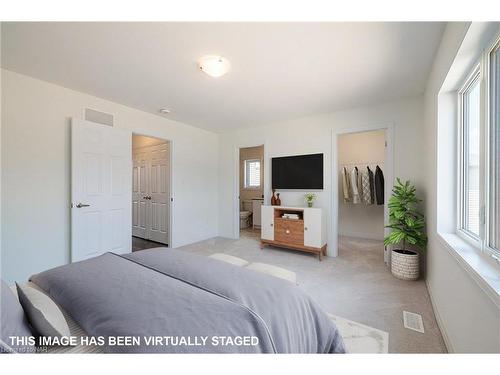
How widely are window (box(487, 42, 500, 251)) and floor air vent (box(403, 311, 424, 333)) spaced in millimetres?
862

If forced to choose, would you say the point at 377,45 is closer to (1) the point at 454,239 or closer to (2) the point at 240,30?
(2) the point at 240,30

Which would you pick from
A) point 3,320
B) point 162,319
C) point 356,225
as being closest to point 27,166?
point 3,320

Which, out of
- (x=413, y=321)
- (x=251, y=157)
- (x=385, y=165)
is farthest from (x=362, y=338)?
(x=251, y=157)

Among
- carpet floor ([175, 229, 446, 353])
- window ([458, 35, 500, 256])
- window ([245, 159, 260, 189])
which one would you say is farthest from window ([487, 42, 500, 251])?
window ([245, 159, 260, 189])

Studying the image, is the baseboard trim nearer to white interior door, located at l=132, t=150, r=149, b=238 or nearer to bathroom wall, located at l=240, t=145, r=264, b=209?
bathroom wall, located at l=240, t=145, r=264, b=209

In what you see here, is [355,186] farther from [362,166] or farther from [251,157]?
[251,157]

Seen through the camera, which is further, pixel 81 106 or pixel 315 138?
pixel 315 138

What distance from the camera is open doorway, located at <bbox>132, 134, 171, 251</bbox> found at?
12.9 feet

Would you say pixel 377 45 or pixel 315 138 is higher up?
pixel 377 45

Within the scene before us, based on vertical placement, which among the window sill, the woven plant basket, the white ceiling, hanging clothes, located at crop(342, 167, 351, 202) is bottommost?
the woven plant basket

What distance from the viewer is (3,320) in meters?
0.71

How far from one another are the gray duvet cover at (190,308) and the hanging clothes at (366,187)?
3.34 m
